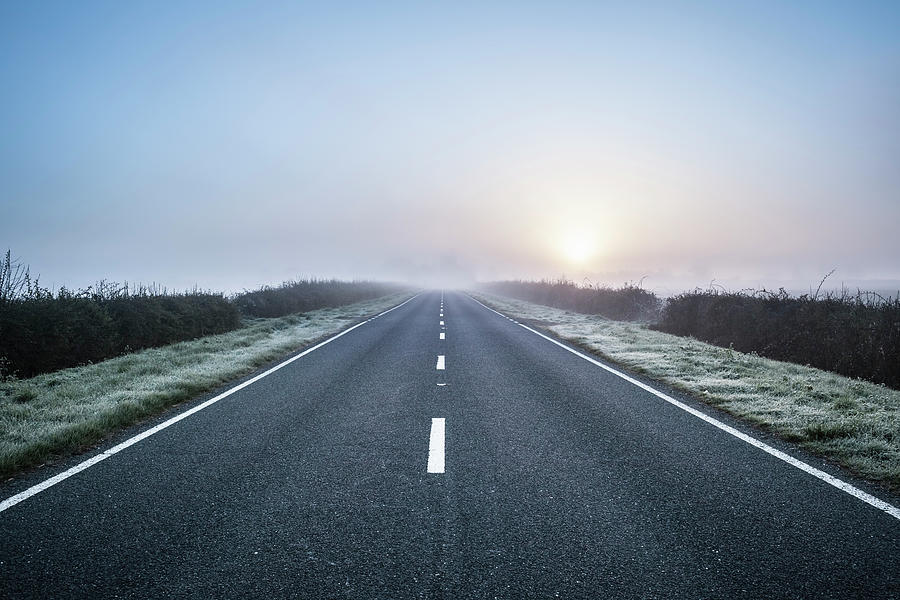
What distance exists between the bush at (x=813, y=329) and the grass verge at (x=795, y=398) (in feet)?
6.24

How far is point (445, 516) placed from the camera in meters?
3.80

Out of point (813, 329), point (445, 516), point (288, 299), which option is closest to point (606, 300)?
point (813, 329)

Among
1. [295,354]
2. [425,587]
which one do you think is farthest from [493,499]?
[295,354]

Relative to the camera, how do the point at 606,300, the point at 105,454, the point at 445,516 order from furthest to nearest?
the point at 606,300
the point at 105,454
the point at 445,516

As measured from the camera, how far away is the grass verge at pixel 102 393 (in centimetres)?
557

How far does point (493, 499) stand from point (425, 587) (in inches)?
53.6

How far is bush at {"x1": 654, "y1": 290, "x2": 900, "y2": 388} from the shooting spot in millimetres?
10484

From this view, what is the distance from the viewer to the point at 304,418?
670cm

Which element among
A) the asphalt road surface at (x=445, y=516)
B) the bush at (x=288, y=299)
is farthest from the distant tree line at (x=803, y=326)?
the bush at (x=288, y=299)

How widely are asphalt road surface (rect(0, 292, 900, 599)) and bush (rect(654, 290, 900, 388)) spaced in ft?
23.7

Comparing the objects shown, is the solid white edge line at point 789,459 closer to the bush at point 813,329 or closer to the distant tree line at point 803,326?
the distant tree line at point 803,326

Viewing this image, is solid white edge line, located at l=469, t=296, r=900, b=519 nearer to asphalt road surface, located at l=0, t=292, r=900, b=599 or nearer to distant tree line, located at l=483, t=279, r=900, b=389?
asphalt road surface, located at l=0, t=292, r=900, b=599

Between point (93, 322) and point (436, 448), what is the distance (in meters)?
11.5

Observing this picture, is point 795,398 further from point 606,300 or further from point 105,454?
point 606,300
